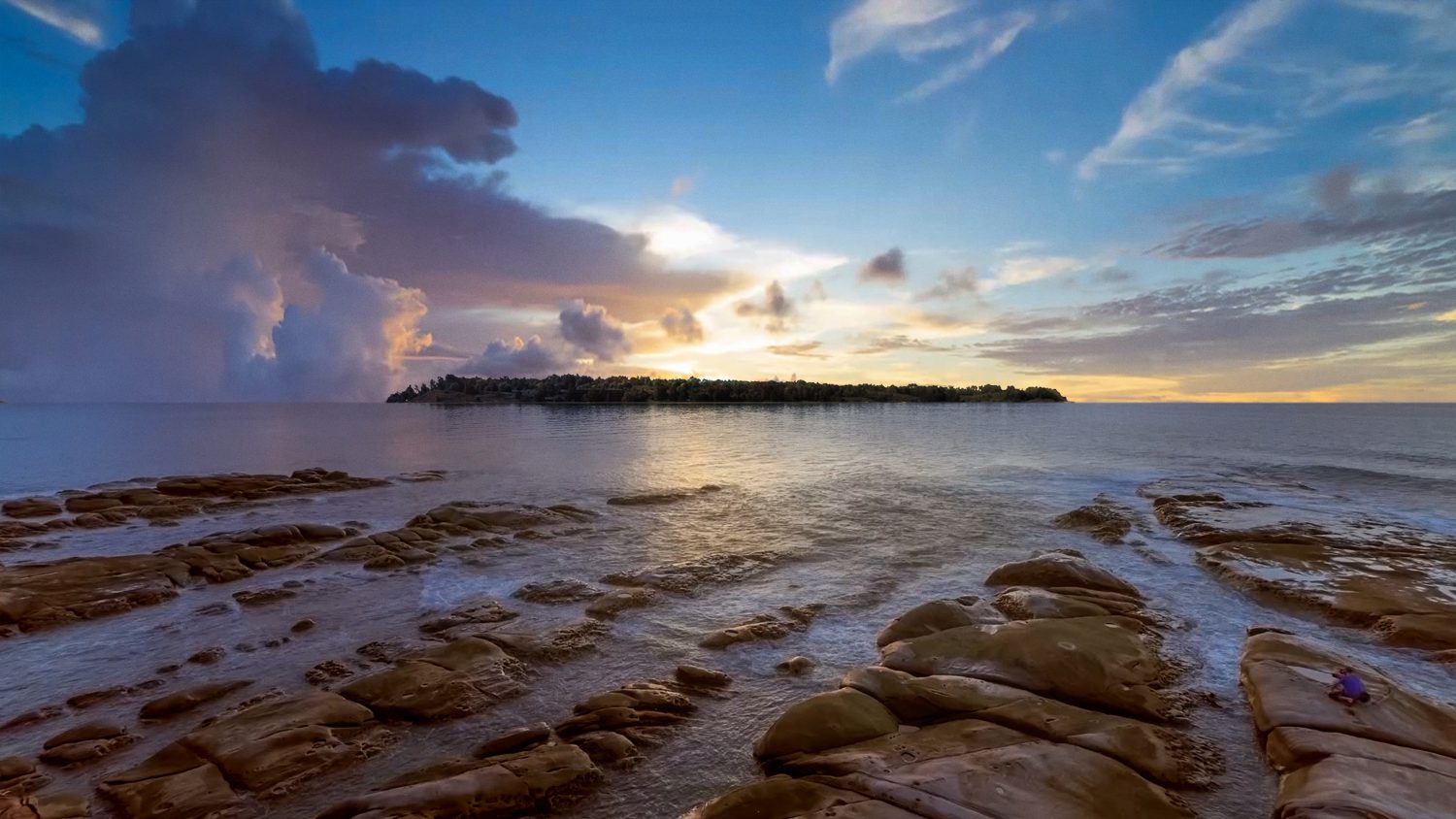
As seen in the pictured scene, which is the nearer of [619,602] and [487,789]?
[487,789]

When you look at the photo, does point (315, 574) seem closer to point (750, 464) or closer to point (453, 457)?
point (750, 464)

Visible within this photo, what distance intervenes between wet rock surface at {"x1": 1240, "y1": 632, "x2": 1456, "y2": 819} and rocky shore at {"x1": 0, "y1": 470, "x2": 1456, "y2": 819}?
4 cm

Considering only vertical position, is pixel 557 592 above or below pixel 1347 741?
below

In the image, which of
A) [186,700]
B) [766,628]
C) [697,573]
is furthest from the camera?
[697,573]

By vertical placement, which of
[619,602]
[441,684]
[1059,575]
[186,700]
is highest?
[1059,575]

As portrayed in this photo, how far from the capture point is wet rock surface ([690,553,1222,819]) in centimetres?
611

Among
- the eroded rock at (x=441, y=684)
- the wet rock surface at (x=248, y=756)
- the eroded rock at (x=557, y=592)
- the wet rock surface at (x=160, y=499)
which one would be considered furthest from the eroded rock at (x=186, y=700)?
the wet rock surface at (x=160, y=499)

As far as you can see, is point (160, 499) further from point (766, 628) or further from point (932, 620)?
point (932, 620)

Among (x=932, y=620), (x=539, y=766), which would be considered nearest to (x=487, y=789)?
(x=539, y=766)

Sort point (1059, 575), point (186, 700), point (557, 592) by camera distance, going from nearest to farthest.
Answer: point (186, 700), point (1059, 575), point (557, 592)

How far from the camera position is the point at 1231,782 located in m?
6.89

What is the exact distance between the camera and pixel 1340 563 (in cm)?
1582

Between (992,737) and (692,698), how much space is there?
13.9 ft

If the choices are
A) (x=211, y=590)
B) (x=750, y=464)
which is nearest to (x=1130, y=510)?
(x=750, y=464)
